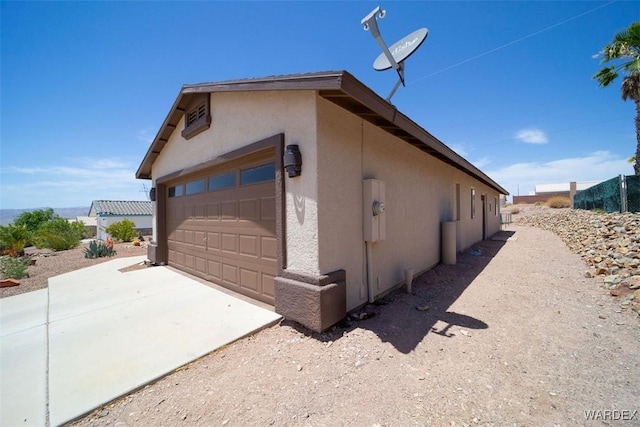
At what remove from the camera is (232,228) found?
17.7ft

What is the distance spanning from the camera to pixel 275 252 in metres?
4.38

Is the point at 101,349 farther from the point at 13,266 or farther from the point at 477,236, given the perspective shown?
the point at 477,236

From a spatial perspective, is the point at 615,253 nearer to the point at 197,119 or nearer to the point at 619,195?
the point at 619,195

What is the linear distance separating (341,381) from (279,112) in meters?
3.83

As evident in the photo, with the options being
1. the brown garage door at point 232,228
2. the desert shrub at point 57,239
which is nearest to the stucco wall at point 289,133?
the brown garage door at point 232,228

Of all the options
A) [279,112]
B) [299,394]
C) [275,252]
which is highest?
[279,112]

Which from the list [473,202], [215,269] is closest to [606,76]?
[473,202]

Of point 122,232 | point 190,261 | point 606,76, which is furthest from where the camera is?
point 122,232

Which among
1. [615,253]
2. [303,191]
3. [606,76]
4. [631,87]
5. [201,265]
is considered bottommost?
[201,265]

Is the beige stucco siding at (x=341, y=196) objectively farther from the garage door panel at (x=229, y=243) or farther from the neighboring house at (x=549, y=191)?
the neighboring house at (x=549, y=191)

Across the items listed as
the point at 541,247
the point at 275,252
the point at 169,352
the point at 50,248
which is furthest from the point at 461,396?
the point at 50,248

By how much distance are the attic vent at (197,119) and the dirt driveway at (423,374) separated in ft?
15.4

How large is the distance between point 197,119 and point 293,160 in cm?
395

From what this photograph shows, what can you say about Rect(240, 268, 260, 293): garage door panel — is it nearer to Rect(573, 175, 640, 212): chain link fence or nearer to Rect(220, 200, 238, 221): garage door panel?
Rect(220, 200, 238, 221): garage door panel
